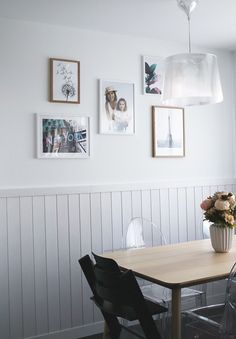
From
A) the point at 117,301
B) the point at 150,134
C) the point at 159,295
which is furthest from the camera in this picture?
the point at 150,134

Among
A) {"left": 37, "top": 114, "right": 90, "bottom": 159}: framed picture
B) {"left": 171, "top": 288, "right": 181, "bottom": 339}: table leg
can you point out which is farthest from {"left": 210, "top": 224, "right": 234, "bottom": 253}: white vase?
{"left": 37, "top": 114, "right": 90, "bottom": 159}: framed picture

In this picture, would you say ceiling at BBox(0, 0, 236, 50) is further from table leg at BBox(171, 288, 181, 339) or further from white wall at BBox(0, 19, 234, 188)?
table leg at BBox(171, 288, 181, 339)

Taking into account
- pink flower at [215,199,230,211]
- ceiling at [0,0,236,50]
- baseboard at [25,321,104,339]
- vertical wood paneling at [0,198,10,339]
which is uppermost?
ceiling at [0,0,236,50]

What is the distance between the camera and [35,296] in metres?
3.12

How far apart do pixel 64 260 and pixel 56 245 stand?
14 centimetres

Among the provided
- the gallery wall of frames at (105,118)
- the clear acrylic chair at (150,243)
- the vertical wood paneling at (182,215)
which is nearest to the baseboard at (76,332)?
the clear acrylic chair at (150,243)

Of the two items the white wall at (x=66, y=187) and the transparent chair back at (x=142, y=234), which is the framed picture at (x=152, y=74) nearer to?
the white wall at (x=66, y=187)

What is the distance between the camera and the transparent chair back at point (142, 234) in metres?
3.20

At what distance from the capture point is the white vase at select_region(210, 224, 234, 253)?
2.65 m

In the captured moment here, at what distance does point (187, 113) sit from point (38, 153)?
4.82 ft

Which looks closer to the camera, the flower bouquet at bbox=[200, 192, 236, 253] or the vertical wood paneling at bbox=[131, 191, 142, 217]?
the flower bouquet at bbox=[200, 192, 236, 253]

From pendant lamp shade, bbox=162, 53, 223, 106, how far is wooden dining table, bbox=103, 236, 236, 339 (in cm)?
95

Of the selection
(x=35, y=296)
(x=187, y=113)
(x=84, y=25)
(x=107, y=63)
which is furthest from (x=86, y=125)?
(x=35, y=296)

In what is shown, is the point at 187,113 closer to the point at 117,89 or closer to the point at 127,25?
the point at 117,89
